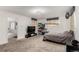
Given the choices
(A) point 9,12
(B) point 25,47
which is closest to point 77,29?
(B) point 25,47

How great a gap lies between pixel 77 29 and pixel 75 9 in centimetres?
44

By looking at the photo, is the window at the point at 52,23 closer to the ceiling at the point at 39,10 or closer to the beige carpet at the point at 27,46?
the ceiling at the point at 39,10

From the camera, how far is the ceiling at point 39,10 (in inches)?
64.1

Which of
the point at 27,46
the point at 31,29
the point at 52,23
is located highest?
the point at 52,23

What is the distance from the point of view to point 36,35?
1881 millimetres

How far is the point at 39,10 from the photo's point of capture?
1.70 meters

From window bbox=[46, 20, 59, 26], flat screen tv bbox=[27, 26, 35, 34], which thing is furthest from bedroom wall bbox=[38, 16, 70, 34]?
flat screen tv bbox=[27, 26, 35, 34]

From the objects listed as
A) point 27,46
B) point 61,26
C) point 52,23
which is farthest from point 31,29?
point 61,26

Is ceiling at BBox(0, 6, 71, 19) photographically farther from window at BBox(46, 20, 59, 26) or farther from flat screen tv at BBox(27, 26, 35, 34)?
flat screen tv at BBox(27, 26, 35, 34)

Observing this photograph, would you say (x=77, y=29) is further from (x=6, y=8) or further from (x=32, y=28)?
(x=6, y=8)

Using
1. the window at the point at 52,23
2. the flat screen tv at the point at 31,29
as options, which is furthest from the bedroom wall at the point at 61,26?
the flat screen tv at the point at 31,29

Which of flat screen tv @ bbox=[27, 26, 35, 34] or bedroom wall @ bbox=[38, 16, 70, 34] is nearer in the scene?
bedroom wall @ bbox=[38, 16, 70, 34]

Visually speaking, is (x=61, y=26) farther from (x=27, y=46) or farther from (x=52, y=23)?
(x=27, y=46)

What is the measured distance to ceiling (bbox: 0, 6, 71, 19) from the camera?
1.63m
